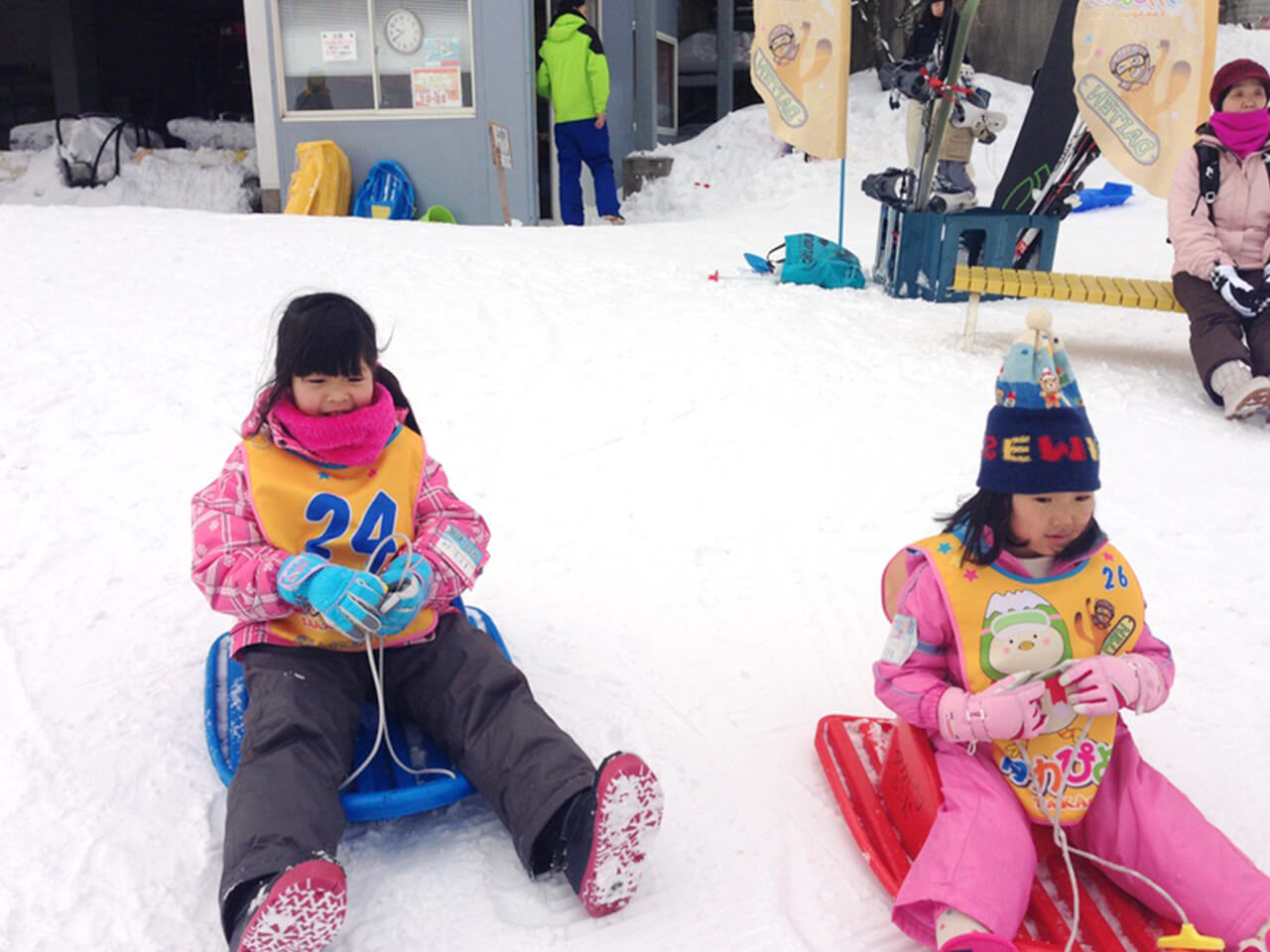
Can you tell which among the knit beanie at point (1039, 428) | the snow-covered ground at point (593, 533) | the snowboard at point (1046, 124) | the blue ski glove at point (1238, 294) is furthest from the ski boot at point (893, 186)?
the knit beanie at point (1039, 428)

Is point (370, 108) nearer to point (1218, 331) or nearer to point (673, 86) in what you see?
point (673, 86)

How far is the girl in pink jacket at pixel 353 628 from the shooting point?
1765 mm

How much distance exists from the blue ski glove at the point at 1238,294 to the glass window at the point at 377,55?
6.68 m

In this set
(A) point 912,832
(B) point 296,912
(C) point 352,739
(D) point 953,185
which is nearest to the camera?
(B) point 296,912

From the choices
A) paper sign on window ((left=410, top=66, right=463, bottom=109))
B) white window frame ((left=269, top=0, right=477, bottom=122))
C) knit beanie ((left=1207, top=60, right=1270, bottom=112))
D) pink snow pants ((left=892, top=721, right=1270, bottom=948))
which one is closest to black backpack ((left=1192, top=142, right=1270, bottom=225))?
knit beanie ((left=1207, top=60, right=1270, bottom=112))

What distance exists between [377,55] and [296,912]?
9125 mm

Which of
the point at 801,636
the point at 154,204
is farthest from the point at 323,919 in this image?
the point at 154,204

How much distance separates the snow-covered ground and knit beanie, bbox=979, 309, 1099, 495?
0.74 metres

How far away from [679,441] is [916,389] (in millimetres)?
1152

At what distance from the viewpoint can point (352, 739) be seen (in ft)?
6.62

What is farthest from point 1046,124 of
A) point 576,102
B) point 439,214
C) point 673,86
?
point 673,86

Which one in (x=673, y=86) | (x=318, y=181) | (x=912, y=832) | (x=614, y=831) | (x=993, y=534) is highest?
(x=673, y=86)

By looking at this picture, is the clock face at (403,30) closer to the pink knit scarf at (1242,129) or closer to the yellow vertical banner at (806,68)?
the yellow vertical banner at (806,68)

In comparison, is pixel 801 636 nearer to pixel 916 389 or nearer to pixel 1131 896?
pixel 1131 896
